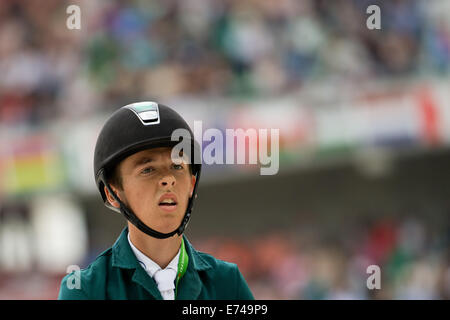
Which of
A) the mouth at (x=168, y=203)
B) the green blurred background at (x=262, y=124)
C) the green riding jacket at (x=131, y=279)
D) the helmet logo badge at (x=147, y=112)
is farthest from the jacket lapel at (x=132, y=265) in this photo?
the green blurred background at (x=262, y=124)

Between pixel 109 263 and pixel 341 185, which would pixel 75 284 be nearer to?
pixel 109 263

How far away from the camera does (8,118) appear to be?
12.3 m

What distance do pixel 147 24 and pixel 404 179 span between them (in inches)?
171

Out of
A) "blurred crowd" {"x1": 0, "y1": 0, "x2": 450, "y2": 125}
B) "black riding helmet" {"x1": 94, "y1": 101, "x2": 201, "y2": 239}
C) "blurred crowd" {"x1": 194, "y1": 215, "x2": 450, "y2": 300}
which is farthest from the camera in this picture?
"blurred crowd" {"x1": 0, "y1": 0, "x2": 450, "y2": 125}

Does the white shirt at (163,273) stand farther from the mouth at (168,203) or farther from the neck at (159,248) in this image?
the mouth at (168,203)

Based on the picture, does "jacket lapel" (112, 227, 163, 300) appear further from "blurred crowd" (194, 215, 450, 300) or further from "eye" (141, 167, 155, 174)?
"blurred crowd" (194, 215, 450, 300)

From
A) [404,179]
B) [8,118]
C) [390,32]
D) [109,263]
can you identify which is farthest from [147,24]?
[109,263]

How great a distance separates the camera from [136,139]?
165cm

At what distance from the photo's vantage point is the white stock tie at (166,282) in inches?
67.4

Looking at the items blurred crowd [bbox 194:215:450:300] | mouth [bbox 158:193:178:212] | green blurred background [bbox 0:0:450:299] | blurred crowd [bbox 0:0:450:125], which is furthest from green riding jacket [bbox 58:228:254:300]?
blurred crowd [bbox 0:0:450:125]

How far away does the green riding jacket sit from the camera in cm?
169

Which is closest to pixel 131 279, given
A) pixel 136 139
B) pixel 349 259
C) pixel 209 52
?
pixel 136 139

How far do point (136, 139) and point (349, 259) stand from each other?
791 centimetres

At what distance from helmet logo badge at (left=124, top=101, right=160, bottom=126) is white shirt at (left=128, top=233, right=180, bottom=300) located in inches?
10.9
